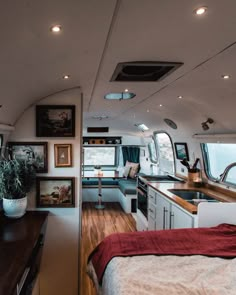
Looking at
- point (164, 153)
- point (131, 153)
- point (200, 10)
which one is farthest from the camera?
point (131, 153)

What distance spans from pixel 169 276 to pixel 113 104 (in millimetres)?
3236

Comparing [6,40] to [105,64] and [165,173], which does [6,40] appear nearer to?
[105,64]

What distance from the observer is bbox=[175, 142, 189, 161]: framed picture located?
15.5 feet

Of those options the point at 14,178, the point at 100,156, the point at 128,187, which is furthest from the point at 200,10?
the point at 100,156

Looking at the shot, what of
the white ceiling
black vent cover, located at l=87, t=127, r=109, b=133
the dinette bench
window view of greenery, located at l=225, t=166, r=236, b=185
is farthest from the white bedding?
black vent cover, located at l=87, t=127, r=109, b=133

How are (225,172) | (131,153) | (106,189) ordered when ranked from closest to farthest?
(225,172), (106,189), (131,153)

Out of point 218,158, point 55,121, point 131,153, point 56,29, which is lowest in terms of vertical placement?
point 218,158

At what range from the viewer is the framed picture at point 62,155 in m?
2.66

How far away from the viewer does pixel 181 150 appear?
4.94 m

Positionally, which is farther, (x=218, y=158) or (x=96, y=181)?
(x=96, y=181)

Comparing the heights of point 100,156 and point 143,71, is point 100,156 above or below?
below

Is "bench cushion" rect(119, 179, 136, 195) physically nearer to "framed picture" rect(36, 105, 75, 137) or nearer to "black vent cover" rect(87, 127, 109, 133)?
"black vent cover" rect(87, 127, 109, 133)

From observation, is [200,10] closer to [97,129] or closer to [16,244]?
[16,244]

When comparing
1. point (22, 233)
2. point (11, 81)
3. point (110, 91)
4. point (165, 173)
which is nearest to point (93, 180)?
point (165, 173)
